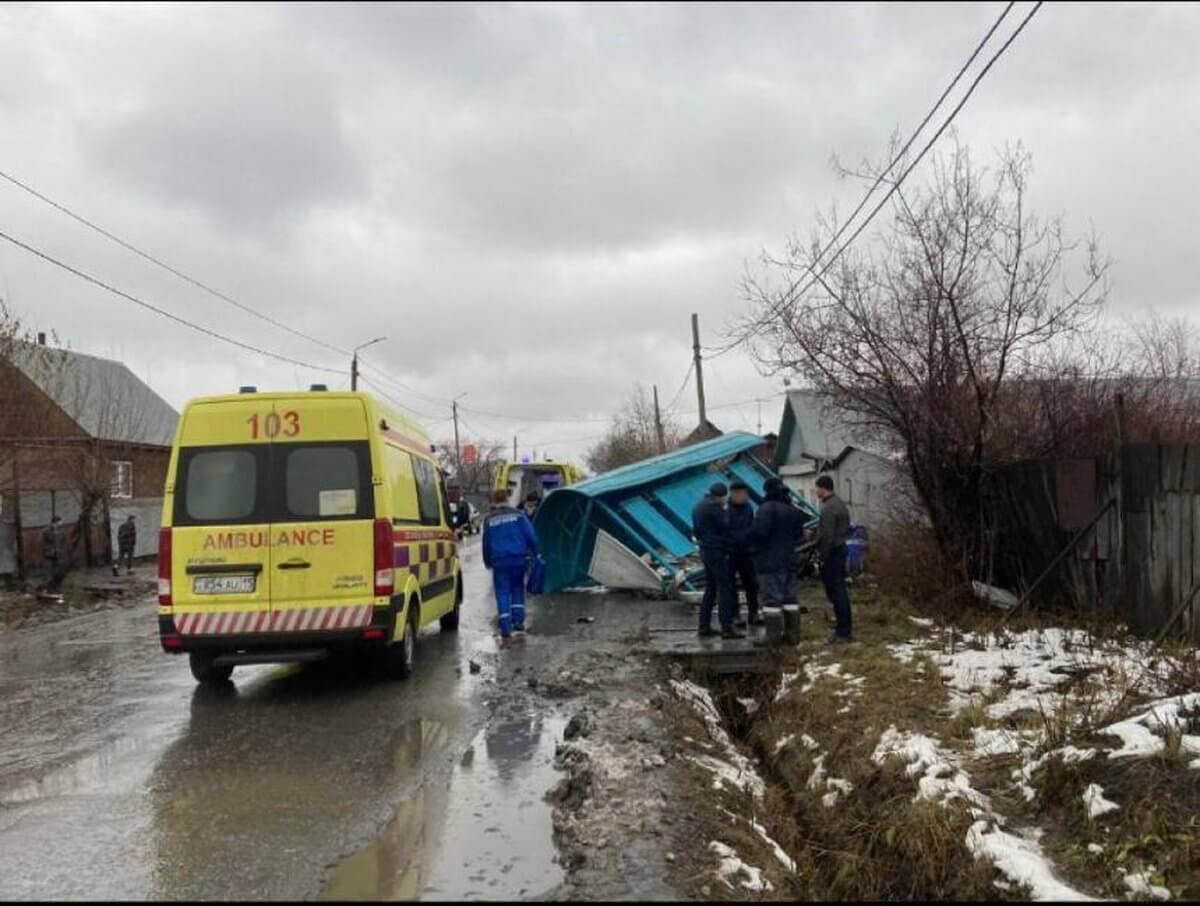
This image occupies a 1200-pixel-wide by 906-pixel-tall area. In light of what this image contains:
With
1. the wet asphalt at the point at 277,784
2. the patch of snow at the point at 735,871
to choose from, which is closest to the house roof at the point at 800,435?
the wet asphalt at the point at 277,784

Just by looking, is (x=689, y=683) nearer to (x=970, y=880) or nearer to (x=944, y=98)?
(x=970, y=880)

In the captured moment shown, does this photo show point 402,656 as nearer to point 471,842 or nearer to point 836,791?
point 471,842

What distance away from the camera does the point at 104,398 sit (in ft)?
90.0

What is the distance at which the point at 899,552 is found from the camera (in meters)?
12.4

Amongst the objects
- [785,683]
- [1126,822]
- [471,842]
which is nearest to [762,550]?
[785,683]

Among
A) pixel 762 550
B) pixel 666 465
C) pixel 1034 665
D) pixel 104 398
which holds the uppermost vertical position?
pixel 104 398

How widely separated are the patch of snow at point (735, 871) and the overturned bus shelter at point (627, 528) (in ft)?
29.1

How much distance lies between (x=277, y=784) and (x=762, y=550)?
545 cm

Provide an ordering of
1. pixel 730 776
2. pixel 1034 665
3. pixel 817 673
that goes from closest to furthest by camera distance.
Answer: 1. pixel 730 776
2. pixel 1034 665
3. pixel 817 673

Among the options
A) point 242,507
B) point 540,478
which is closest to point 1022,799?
point 242,507

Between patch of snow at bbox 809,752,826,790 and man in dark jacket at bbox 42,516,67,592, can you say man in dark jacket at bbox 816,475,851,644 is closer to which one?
patch of snow at bbox 809,752,826,790

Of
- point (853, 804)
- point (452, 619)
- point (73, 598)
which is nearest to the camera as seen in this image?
point (853, 804)

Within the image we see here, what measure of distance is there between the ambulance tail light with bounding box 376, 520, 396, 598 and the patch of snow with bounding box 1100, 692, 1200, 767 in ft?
17.2

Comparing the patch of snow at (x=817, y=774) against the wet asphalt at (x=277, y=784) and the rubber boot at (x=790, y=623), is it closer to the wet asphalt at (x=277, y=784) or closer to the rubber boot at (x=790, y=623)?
the wet asphalt at (x=277, y=784)
